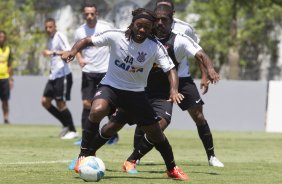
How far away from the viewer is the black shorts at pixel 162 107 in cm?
1231

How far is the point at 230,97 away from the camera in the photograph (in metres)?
26.5

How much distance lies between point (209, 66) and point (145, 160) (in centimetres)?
302

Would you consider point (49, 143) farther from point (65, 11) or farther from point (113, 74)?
point (65, 11)

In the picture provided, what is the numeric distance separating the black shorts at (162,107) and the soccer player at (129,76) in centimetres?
98

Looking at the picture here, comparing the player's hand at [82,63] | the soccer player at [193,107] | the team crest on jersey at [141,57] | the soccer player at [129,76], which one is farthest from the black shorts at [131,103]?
the player's hand at [82,63]

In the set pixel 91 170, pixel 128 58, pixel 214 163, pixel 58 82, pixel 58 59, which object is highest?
pixel 128 58

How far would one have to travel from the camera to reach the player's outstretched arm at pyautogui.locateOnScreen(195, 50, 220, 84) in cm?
1154

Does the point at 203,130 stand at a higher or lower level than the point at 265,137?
higher

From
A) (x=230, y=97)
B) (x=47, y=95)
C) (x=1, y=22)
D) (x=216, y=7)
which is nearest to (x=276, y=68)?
(x=216, y=7)

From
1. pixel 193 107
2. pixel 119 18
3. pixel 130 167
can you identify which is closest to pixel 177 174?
pixel 130 167

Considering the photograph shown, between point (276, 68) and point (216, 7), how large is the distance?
4.83 m

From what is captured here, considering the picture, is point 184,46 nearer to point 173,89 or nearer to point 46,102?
point 173,89

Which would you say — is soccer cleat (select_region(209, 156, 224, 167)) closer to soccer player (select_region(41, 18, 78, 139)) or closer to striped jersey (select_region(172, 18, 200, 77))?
striped jersey (select_region(172, 18, 200, 77))

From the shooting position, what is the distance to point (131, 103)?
1111 centimetres
